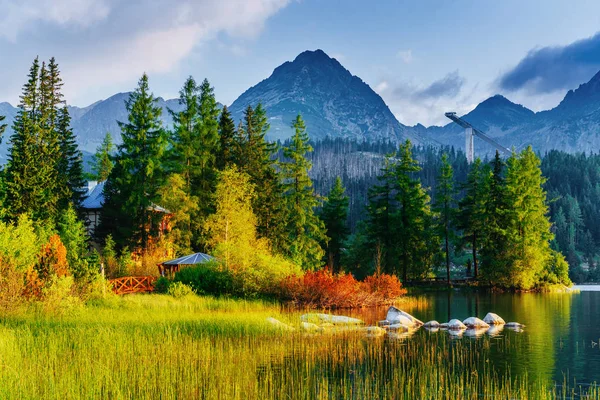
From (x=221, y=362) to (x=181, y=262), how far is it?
26.1 metres

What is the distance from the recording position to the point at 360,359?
16.9 meters

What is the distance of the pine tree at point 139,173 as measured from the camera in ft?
148

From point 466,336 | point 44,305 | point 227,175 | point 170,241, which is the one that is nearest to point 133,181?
point 170,241

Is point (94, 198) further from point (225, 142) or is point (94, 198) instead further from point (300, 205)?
point (300, 205)

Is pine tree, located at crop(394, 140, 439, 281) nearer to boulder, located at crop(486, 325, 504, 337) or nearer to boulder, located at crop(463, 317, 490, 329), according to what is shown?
boulder, located at crop(463, 317, 490, 329)

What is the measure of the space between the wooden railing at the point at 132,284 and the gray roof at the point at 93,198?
1918cm

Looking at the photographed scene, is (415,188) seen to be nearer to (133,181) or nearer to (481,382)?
(133,181)

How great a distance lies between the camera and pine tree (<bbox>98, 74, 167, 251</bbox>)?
4516 cm

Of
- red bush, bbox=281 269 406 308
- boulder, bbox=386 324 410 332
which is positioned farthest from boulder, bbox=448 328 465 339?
red bush, bbox=281 269 406 308

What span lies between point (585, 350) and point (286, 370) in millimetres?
10966

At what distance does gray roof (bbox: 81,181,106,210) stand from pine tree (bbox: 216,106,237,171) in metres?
12.1

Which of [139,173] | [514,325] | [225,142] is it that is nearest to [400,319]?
[514,325]

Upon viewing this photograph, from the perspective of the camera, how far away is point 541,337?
22.3 metres

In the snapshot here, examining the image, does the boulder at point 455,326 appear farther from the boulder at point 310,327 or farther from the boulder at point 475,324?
the boulder at point 310,327
